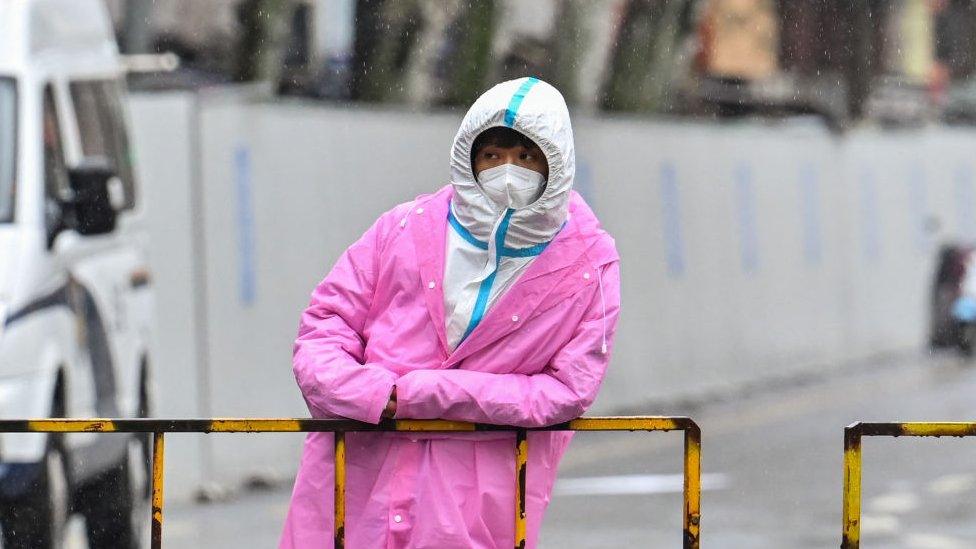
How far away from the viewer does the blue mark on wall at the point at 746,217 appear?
18953mm

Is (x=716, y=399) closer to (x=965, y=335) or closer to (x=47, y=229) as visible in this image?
(x=965, y=335)

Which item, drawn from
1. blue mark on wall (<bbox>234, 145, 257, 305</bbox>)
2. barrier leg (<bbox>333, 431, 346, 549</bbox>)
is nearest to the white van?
blue mark on wall (<bbox>234, 145, 257, 305</bbox>)

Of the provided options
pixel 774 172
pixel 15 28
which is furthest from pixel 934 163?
pixel 15 28

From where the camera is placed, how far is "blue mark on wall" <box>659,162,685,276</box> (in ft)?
57.9

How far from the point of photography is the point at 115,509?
935 centimetres

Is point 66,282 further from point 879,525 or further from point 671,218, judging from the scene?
point 671,218

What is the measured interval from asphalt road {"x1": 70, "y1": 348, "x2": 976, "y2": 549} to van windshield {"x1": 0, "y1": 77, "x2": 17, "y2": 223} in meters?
1.95

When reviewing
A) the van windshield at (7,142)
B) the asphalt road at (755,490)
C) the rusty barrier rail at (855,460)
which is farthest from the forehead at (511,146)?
the asphalt road at (755,490)

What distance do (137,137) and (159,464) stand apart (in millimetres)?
7623

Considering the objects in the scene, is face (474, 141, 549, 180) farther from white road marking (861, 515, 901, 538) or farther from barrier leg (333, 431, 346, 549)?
white road marking (861, 515, 901, 538)

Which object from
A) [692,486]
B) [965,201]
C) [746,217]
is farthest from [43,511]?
[965,201]

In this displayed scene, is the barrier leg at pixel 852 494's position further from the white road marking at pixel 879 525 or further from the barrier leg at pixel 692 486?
the white road marking at pixel 879 525

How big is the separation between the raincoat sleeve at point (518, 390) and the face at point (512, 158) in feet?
1.11

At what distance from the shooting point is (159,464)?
15.3 ft
